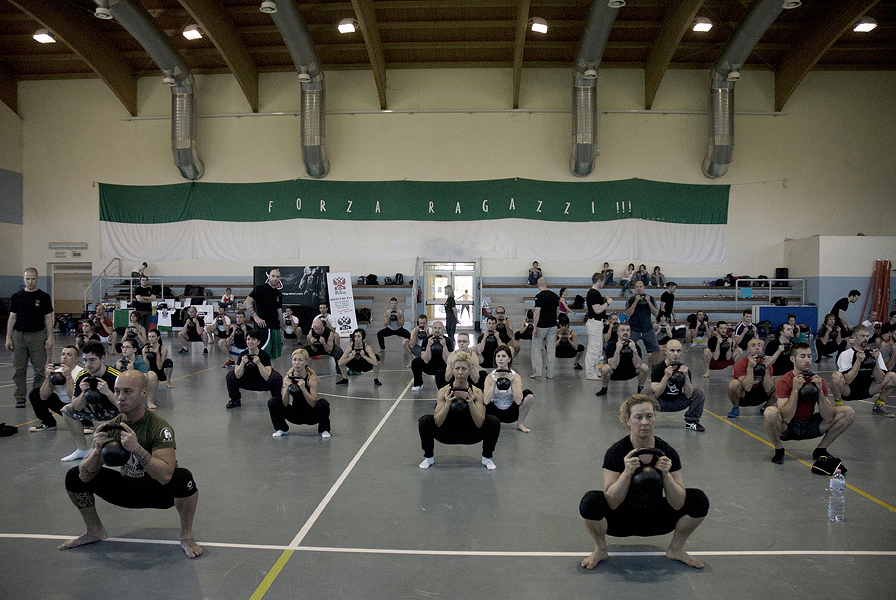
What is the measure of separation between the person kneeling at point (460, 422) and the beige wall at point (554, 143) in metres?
14.8

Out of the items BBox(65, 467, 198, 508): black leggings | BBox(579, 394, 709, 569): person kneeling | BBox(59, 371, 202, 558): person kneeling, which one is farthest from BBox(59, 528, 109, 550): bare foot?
BBox(579, 394, 709, 569): person kneeling

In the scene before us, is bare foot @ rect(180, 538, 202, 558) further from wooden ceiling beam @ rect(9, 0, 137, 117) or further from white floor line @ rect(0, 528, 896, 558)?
wooden ceiling beam @ rect(9, 0, 137, 117)

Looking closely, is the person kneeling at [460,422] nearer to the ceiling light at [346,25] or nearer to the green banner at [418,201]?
the ceiling light at [346,25]

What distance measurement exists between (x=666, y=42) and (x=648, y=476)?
17.5m

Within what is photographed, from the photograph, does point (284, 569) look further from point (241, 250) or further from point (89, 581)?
point (241, 250)

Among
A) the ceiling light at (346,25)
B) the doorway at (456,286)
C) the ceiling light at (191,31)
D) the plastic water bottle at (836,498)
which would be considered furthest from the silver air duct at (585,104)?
the plastic water bottle at (836,498)

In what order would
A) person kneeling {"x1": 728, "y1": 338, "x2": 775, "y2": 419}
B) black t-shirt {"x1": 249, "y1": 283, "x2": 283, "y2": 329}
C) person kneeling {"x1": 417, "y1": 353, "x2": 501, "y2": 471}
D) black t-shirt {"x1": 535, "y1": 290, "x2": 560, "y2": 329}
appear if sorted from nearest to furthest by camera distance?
1. person kneeling {"x1": 417, "y1": 353, "x2": 501, "y2": 471}
2. person kneeling {"x1": 728, "y1": 338, "x2": 775, "y2": 419}
3. black t-shirt {"x1": 249, "y1": 283, "x2": 283, "y2": 329}
4. black t-shirt {"x1": 535, "y1": 290, "x2": 560, "y2": 329}

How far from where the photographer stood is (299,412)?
6441 mm

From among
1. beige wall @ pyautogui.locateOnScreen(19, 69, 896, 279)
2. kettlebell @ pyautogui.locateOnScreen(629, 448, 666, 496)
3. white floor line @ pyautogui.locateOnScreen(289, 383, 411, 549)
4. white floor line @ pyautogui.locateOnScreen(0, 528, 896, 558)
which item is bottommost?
white floor line @ pyautogui.locateOnScreen(289, 383, 411, 549)

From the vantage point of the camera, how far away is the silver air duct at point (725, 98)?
16484 millimetres

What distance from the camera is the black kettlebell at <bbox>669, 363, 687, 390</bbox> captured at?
6539 millimetres

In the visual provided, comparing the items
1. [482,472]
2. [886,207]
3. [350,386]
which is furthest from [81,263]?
[886,207]

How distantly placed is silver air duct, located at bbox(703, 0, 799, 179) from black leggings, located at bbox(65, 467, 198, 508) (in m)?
18.0

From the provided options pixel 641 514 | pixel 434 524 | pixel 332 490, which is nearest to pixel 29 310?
pixel 332 490
